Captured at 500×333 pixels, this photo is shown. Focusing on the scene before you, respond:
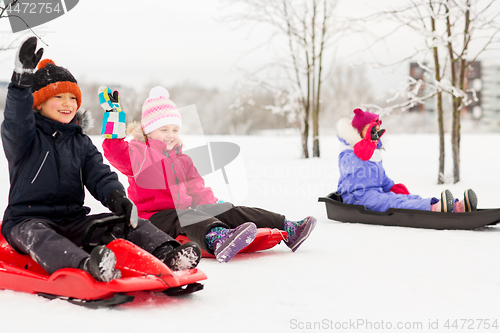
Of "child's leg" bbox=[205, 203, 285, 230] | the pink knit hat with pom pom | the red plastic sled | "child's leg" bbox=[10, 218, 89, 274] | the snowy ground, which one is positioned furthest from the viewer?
the pink knit hat with pom pom

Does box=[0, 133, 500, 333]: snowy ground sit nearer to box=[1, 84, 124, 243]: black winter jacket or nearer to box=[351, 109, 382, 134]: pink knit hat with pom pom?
box=[1, 84, 124, 243]: black winter jacket

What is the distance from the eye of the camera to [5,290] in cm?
196

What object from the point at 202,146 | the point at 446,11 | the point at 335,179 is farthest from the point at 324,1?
the point at 202,146

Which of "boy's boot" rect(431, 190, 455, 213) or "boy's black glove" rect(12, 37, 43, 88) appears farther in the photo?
"boy's boot" rect(431, 190, 455, 213)

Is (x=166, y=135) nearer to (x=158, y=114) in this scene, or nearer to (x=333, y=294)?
(x=158, y=114)

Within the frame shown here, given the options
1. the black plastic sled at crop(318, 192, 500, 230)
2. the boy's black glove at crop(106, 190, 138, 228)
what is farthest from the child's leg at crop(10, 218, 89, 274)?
the black plastic sled at crop(318, 192, 500, 230)

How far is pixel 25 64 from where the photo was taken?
1781mm

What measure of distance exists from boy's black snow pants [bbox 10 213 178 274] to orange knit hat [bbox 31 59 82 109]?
58 cm

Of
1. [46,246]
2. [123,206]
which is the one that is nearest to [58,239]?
[46,246]

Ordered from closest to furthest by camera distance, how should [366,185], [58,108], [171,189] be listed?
[58,108] < [171,189] < [366,185]

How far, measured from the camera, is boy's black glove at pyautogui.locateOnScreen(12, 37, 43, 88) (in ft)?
5.81

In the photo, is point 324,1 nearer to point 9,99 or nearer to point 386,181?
point 386,181

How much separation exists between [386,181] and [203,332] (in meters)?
3.10

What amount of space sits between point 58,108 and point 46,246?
688 millimetres
